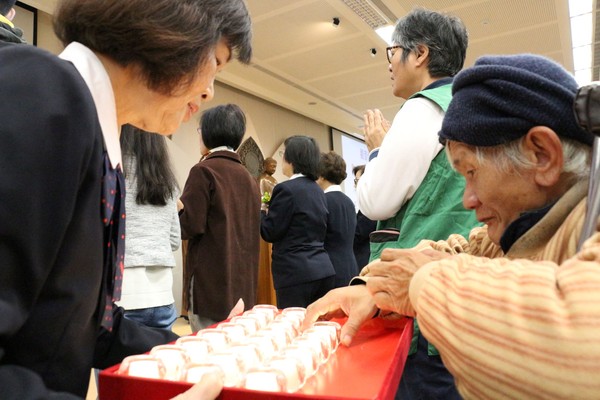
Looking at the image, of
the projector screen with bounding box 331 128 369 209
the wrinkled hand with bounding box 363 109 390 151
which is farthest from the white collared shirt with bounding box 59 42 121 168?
the projector screen with bounding box 331 128 369 209

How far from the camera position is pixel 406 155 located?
1.30 meters

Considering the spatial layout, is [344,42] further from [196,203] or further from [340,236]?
[196,203]

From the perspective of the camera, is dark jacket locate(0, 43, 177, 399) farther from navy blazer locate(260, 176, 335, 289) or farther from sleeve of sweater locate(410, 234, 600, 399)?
navy blazer locate(260, 176, 335, 289)

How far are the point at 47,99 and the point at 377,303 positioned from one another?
660mm

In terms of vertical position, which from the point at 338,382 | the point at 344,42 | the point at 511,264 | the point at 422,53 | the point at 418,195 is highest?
the point at 344,42

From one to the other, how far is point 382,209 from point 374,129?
486mm

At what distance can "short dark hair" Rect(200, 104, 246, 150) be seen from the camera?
2.31 metres

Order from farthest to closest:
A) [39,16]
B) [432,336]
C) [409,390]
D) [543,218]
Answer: [39,16] < [409,390] < [543,218] < [432,336]

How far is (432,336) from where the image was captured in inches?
23.8

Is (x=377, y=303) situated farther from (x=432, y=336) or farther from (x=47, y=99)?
(x=47, y=99)

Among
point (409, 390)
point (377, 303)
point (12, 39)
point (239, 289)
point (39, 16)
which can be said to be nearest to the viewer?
point (377, 303)

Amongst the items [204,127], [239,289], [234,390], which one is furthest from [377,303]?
[204,127]

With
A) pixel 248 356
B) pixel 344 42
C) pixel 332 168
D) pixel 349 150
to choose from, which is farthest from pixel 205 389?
pixel 349 150

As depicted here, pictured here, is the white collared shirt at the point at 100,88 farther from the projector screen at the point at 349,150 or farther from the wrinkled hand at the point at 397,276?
the projector screen at the point at 349,150
